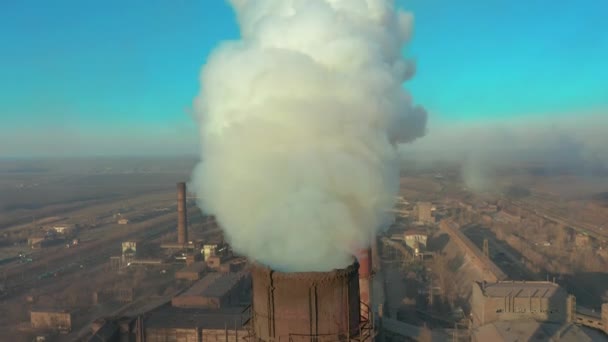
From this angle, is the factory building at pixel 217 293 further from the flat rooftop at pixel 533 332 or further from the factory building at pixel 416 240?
the factory building at pixel 416 240

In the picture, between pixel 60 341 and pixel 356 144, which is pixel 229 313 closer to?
pixel 60 341

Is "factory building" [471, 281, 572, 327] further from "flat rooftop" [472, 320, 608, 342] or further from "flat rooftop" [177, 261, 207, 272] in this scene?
"flat rooftop" [177, 261, 207, 272]

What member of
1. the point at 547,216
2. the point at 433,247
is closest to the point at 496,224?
the point at 547,216

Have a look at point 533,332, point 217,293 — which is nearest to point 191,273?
point 217,293

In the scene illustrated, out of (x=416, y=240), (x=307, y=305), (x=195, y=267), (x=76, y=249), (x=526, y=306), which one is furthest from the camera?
(x=76, y=249)

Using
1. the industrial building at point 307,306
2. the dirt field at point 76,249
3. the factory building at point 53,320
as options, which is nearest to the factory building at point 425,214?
the dirt field at point 76,249

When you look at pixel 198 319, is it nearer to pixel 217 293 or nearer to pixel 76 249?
pixel 217 293

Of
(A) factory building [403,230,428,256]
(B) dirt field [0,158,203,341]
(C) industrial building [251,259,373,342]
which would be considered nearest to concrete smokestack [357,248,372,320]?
(C) industrial building [251,259,373,342]

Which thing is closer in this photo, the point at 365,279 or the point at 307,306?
the point at 307,306
